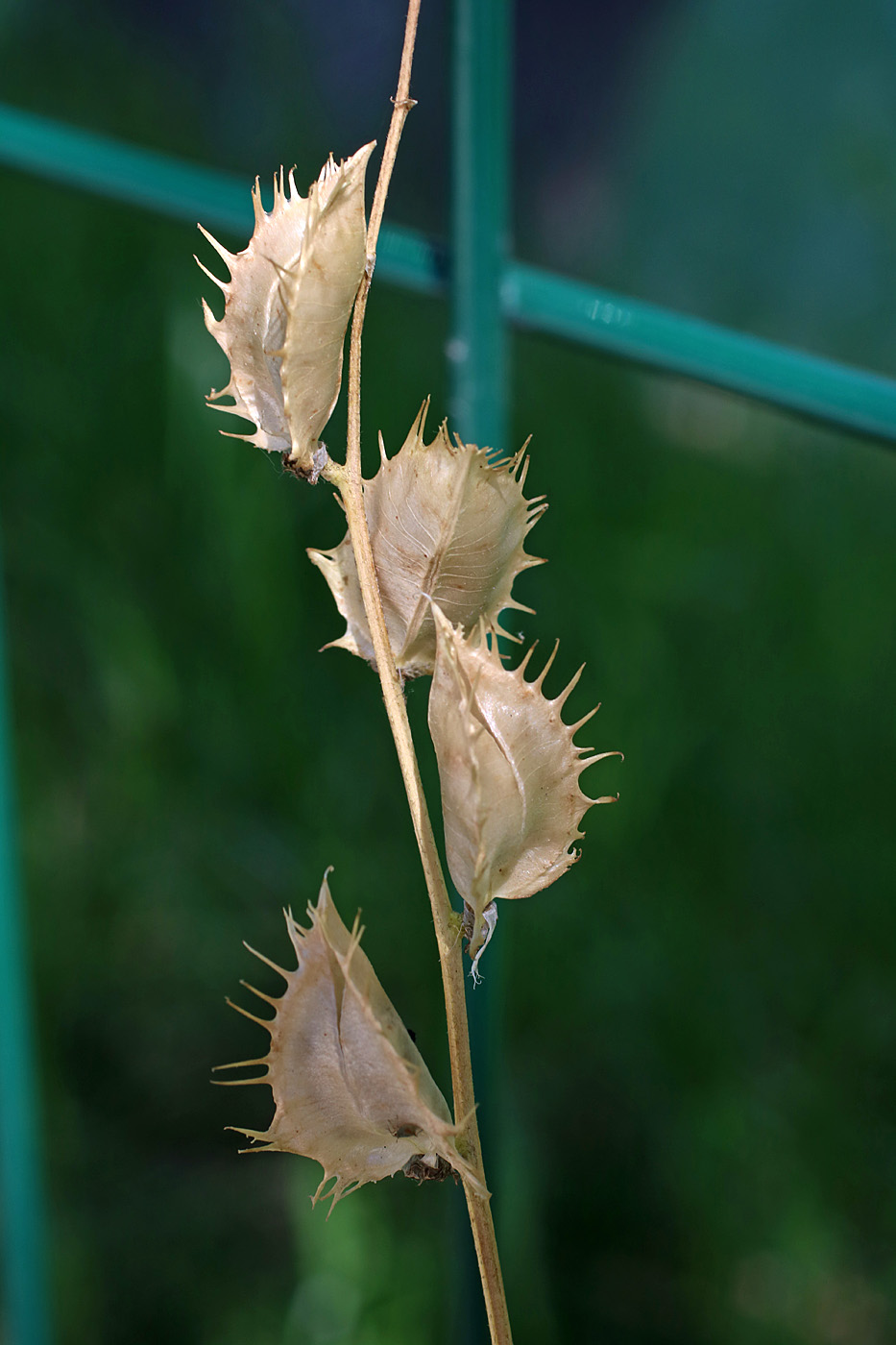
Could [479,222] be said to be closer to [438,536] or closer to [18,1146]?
[438,536]

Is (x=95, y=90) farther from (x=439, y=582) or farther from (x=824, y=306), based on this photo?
(x=439, y=582)

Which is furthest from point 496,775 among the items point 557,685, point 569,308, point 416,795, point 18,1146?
point 18,1146

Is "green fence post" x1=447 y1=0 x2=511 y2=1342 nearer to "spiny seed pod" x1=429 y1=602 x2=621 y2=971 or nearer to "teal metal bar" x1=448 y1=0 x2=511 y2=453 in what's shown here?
"teal metal bar" x1=448 y1=0 x2=511 y2=453

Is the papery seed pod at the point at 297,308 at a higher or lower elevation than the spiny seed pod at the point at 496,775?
higher

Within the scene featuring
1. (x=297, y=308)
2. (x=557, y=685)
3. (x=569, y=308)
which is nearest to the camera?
(x=297, y=308)

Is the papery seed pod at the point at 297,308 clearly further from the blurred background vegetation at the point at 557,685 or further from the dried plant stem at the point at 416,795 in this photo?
the blurred background vegetation at the point at 557,685

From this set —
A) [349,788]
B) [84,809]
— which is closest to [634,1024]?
[349,788]

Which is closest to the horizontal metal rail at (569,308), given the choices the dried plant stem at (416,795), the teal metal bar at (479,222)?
the teal metal bar at (479,222)

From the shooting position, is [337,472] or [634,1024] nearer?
[337,472]
